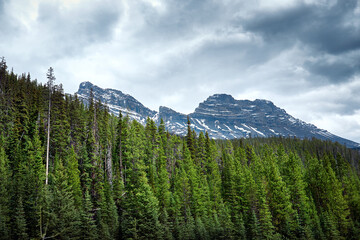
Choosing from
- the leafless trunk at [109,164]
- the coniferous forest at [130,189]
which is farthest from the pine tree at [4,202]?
the leafless trunk at [109,164]

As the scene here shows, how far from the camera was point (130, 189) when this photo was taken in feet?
128

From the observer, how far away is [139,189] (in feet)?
123

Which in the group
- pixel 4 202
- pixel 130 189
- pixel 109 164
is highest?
pixel 109 164

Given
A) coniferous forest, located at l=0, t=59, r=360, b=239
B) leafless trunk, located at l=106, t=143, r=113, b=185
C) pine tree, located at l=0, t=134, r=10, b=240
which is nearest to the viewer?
pine tree, located at l=0, t=134, r=10, b=240

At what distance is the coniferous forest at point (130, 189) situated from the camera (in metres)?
32.5

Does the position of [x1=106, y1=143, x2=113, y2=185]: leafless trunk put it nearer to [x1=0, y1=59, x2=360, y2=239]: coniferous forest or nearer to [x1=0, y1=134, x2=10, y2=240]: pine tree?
[x1=0, y1=59, x2=360, y2=239]: coniferous forest

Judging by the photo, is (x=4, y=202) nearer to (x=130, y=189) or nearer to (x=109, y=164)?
(x=130, y=189)

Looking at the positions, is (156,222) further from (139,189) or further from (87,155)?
(87,155)

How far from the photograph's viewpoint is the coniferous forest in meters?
32.5

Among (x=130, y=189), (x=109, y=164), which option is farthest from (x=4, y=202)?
(x=109, y=164)

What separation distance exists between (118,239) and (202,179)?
30144mm

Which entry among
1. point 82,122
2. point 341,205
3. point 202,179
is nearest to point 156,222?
point 202,179

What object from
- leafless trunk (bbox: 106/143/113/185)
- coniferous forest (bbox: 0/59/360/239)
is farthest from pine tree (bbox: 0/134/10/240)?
leafless trunk (bbox: 106/143/113/185)

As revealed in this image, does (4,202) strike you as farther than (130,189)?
No
